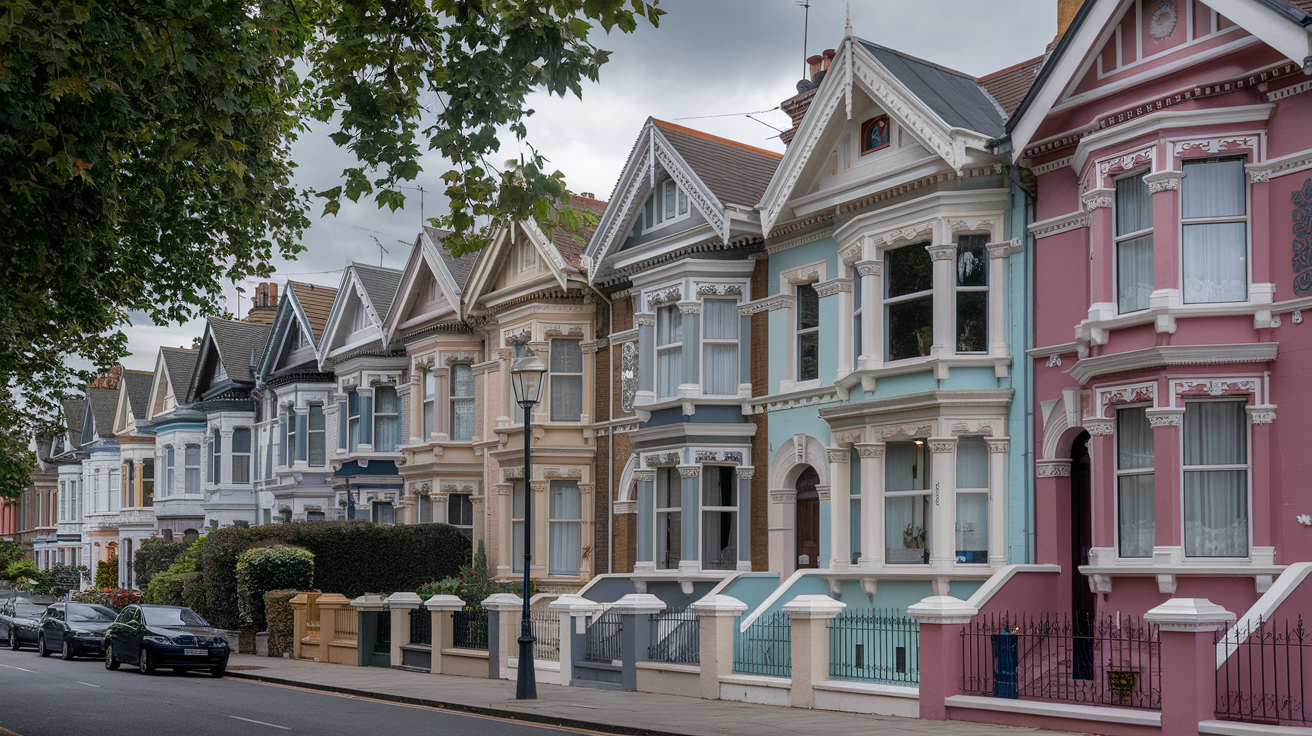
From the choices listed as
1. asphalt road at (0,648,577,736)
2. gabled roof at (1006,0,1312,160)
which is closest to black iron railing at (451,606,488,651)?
asphalt road at (0,648,577,736)

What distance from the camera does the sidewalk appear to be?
15.2 metres

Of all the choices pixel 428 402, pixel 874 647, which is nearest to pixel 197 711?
pixel 874 647

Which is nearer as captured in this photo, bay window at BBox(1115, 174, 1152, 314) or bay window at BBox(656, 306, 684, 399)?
bay window at BBox(1115, 174, 1152, 314)

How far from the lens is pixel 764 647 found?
19.9 m

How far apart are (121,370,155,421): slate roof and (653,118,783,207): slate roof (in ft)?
117

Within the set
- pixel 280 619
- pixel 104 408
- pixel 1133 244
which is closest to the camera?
pixel 1133 244

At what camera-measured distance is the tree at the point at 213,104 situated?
12172 millimetres

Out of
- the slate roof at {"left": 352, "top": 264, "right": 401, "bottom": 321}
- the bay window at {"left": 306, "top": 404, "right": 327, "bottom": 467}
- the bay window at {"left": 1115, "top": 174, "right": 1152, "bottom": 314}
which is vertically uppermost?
the slate roof at {"left": 352, "top": 264, "right": 401, "bottom": 321}

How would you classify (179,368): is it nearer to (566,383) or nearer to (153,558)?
(153,558)

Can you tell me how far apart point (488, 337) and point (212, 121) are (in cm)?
1951

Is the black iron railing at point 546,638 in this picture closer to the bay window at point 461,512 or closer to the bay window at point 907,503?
the bay window at point 907,503

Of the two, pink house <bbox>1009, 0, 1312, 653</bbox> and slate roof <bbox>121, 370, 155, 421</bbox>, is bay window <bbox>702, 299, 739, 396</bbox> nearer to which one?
pink house <bbox>1009, 0, 1312, 653</bbox>

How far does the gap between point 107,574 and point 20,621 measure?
20.0 meters

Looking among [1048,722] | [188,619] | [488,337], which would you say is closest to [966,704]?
[1048,722]
